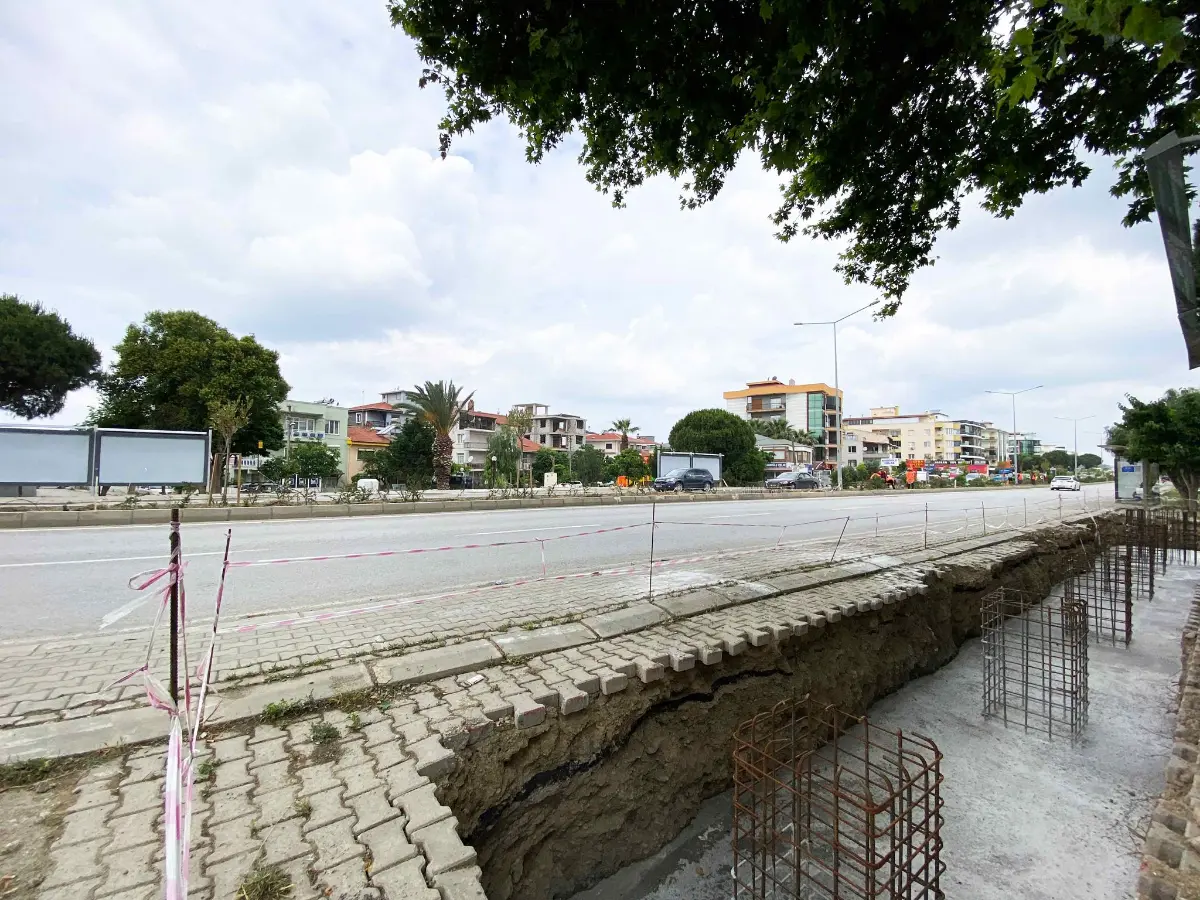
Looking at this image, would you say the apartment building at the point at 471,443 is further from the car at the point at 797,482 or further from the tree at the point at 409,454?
the car at the point at 797,482

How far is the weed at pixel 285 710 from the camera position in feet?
9.32

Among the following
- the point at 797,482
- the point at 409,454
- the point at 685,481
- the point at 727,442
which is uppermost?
the point at 727,442

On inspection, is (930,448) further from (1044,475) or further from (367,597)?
(367,597)

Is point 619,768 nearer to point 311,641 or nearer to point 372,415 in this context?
point 311,641

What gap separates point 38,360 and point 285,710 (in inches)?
1434

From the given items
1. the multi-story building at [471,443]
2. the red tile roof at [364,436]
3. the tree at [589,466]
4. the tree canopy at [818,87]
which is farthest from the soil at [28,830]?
the multi-story building at [471,443]

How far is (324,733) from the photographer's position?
2.73 meters

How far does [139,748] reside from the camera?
2533mm

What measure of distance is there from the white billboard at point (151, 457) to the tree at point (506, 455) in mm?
18227

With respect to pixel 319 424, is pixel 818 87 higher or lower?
lower

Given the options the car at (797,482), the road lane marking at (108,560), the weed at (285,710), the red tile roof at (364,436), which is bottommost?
the weed at (285,710)

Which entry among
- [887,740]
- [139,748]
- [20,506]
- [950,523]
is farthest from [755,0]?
[20,506]

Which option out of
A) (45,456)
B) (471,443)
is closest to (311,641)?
(45,456)

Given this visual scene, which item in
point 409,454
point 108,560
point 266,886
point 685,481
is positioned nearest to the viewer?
point 266,886
